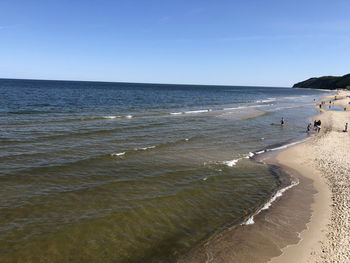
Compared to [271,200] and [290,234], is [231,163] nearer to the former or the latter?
[271,200]

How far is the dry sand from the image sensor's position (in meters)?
9.41

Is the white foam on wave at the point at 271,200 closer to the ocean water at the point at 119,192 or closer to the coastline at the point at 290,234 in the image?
the coastline at the point at 290,234

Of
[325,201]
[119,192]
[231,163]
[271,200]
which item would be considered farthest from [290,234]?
[231,163]

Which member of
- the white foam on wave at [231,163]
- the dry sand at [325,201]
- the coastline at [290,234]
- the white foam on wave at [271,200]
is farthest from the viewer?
the white foam on wave at [231,163]

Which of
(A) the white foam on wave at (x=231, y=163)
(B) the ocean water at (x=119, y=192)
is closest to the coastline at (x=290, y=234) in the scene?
(B) the ocean water at (x=119, y=192)

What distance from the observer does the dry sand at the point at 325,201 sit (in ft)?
30.9

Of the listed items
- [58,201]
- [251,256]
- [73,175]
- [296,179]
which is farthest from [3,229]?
[296,179]

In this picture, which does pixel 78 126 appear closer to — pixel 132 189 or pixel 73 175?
pixel 73 175

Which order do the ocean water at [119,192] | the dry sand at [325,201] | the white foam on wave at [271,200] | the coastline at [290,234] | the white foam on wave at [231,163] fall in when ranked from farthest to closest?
the white foam on wave at [231,163]
the white foam on wave at [271,200]
the ocean water at [119,192]
the dry sand at [325,201]
the coastline at [290,234]

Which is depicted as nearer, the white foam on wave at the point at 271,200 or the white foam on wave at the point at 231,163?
the white foam on wave at the point at 271,200

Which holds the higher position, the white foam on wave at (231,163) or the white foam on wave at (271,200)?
the white foam on wave at (231,163)

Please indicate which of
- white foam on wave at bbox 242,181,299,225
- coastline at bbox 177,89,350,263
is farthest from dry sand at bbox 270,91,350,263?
white foam on wave at bbox 242,181,299,225

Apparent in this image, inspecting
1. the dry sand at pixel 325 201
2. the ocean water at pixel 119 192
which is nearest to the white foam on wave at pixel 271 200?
the ocean water at pixel 119 192

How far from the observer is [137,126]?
33.0 meters
